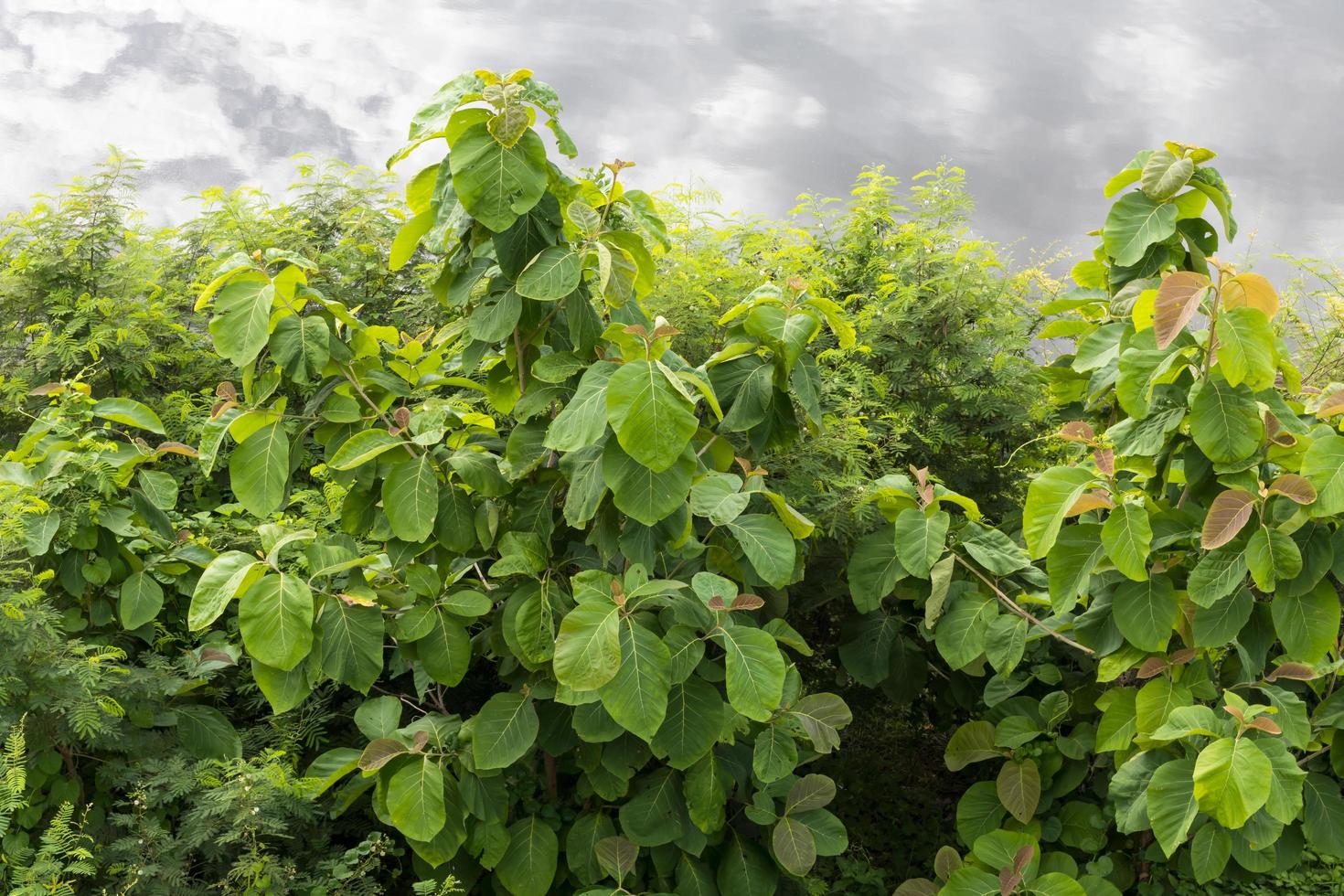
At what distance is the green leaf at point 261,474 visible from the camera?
2.64m

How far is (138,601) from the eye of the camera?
304 centimetres

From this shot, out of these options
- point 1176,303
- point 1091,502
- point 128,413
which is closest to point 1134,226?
point 1176,303

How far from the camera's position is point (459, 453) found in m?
2.77

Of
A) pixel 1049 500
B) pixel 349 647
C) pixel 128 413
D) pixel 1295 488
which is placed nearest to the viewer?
pixel 1295 488

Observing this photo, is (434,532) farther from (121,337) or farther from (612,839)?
(121,337)

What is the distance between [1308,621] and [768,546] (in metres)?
1.39

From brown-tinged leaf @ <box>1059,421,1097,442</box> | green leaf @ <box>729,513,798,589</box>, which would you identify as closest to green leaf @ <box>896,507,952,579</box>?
brown-tinged leaf @ <box>1059,421,1097,442</box>

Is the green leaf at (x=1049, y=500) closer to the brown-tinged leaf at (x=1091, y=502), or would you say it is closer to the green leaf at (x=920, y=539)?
the brown-tinged leaf at (x=1091, y=502)

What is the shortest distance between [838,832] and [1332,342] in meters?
3.58

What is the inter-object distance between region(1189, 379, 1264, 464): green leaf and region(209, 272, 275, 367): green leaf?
226cm

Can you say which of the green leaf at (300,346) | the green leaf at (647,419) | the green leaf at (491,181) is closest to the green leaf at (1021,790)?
the green leaf at (647,419)

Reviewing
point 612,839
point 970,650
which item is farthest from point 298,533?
point 970,650

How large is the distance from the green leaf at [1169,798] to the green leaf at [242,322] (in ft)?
7.93

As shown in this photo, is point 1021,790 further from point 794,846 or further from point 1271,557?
point 1271,557
